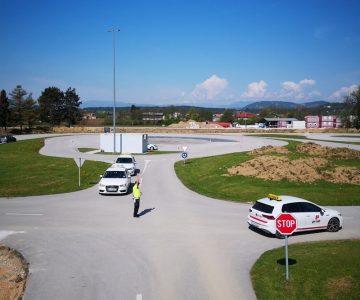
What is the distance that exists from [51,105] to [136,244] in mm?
109921

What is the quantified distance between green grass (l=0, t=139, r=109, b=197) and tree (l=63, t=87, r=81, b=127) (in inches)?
3073

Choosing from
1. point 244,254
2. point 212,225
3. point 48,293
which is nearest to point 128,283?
point 48,293

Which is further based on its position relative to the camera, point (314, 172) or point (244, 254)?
point (314, 172)

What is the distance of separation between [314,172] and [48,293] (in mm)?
21010

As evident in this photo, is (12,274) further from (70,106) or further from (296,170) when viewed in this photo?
(70,106)

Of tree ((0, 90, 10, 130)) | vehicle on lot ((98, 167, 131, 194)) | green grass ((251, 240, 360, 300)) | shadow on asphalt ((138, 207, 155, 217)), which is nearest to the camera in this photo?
green grass ((251, 240, 360, 300))

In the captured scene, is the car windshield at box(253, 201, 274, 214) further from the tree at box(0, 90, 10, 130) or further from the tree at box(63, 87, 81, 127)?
the tree at box(63, 87, 81, 127)

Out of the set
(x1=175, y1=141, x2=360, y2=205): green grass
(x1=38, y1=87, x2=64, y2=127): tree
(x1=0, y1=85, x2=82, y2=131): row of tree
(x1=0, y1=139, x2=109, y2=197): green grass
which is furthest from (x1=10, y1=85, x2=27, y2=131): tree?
(x1=175, y1=141, x2=360, y2=205): green grass

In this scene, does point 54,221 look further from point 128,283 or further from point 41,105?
point 41,105

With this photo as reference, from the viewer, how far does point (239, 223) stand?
16156 mm

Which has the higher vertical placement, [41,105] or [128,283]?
[41,105]

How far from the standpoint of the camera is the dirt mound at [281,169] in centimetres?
2531

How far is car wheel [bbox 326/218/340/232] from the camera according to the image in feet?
48.8

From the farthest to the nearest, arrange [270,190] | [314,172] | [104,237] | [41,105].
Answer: [41,105]
[314,172]
[270,190]
[104,237]
